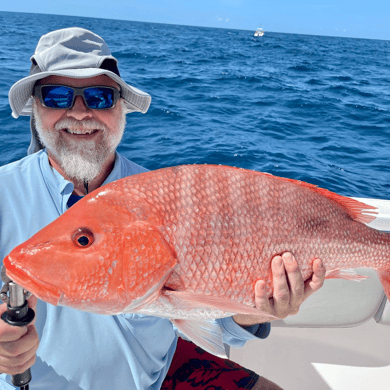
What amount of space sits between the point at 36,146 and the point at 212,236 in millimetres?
1628

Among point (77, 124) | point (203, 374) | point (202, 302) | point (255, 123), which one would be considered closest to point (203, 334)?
point (202, 302)

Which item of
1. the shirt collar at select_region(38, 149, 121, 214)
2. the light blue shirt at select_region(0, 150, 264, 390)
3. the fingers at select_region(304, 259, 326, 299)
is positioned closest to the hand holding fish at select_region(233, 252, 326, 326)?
the fingers at select_region(304, 259, 326, 299)

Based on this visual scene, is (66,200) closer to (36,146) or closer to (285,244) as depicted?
(36,146)

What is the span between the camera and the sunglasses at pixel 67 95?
2039 millimetres

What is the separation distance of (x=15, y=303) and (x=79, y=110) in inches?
47.8

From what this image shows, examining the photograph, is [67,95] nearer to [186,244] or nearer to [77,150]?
[77,150]

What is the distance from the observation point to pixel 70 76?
6.37 ft

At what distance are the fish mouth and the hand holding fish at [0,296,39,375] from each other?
0.17 metres

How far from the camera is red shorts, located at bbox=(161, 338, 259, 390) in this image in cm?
194

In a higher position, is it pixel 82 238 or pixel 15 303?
pixel 82 238

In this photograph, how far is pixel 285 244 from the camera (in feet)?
4.65

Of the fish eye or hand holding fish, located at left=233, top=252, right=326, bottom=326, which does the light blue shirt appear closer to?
hand holding fish, located at left=233, top=252, right=326, bottom=326

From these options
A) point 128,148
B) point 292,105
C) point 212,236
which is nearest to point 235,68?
point 292,105

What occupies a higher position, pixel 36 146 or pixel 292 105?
pixel 36 146
